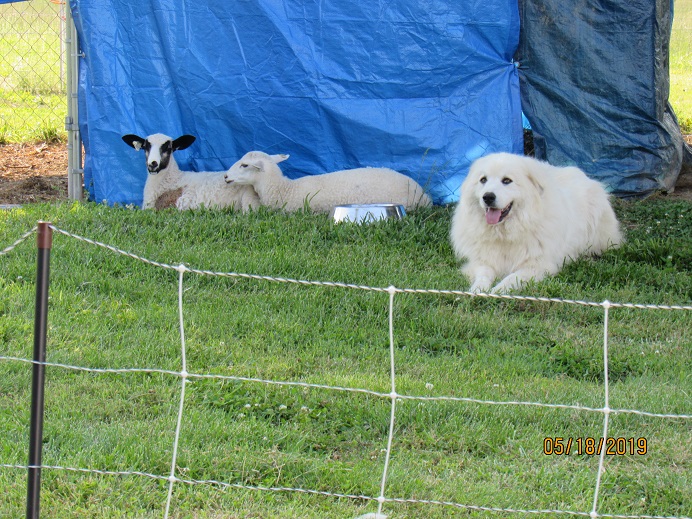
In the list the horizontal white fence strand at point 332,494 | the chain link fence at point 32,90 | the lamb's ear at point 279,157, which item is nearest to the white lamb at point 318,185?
the lamb's ear at point 279,157

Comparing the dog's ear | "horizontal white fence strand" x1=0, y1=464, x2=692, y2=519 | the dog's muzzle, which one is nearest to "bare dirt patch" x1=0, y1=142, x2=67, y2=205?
the dog's muzzle

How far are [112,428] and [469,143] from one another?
5.25 meters

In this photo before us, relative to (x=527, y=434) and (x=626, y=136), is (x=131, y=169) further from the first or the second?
(x=527, y=434)

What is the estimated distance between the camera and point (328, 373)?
4.03m

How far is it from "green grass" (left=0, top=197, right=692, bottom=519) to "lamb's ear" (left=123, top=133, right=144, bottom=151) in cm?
120

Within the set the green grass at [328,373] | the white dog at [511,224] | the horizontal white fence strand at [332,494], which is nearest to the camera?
the horizontal white fence strand at [332,494]

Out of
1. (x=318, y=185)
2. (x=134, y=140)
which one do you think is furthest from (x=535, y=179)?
(x=134, y=140)

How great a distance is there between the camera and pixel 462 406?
371 cm

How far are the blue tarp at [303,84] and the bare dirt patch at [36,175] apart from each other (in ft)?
1.89

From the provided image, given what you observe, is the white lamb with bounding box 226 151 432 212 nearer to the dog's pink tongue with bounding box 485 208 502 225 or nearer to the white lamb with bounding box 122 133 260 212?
the white lamb with bounding box 122 133 260 212

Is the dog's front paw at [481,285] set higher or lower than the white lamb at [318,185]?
lower

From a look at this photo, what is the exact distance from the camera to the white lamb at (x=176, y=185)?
24.2 feet

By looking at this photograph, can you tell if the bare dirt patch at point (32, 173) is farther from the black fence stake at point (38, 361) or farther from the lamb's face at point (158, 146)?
the black fence stake at point (38, 361)

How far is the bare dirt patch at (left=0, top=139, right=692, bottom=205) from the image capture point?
7871 millimetres
